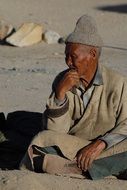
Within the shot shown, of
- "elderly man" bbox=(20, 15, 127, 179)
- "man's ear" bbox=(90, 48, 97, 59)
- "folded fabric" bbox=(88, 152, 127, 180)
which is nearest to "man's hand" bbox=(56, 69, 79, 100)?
"elderly man" bbox=(20, 15, 127, 179)

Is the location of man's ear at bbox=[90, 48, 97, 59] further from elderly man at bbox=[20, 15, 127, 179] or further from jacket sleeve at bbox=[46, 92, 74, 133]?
jacket sleeve at bbox=[46, 92, 74, 133]

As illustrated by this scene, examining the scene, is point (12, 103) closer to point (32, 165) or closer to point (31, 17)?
point (32, 165)

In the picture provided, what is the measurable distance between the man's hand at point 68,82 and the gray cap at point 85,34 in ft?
0.74

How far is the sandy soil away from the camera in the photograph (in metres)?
5.32

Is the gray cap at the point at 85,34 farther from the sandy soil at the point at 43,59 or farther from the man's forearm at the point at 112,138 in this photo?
the sandy soil at the point at 43,59

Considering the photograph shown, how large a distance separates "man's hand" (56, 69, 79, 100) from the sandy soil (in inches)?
24.6

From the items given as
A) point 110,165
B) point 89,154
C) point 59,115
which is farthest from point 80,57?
point 110,165

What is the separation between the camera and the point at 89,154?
5.43 metres

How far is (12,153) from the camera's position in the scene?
6.56 metres

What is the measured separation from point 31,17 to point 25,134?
42.4ft

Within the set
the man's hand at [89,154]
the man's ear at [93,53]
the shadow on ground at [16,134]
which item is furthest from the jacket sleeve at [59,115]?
the shadow on ground at [16,134]

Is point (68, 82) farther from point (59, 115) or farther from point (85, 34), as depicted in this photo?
point (85, 34)

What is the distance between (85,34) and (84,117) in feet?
2.22

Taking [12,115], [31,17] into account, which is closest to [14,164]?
[12,115]
